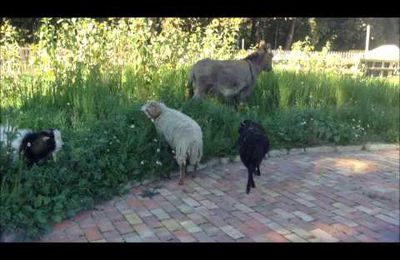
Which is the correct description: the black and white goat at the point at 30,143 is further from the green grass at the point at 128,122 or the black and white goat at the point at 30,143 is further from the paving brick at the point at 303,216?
the paving brick at the point at 303,216

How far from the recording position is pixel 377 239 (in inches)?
152

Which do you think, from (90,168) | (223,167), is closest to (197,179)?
(223,167)

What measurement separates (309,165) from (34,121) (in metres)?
3.93

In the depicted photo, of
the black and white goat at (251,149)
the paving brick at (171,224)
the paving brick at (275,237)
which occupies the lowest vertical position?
the paving brick at (171,224)

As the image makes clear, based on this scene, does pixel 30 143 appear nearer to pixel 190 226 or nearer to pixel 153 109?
pixel 153 109

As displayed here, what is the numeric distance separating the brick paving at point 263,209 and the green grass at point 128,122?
30 cm

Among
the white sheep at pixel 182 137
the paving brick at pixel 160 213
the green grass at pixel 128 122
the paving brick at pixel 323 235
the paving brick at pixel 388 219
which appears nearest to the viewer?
the paving brick at pixel 323 235

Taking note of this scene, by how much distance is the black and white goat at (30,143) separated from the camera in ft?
15.9

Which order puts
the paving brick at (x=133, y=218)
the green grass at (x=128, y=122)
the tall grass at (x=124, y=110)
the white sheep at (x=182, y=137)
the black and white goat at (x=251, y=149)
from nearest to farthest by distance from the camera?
the paving brick at (x=133, y=218)
the green grass at (x=128, y=122)
the tall grass at (x=124, y=110)
the black and white goat at (x=251, y=149)
the white sheep at (x=182, y=137)

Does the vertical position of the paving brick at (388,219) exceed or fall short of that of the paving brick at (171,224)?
it exceeds it

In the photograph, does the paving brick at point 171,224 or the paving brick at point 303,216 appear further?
the paving brick at point 303,216

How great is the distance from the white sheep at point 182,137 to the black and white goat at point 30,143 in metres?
1.37

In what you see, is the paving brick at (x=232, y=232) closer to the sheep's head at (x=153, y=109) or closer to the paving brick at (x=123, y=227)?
the paving brick at (x=123, y=227)

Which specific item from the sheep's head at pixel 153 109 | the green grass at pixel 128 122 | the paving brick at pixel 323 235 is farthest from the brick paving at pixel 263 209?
the sheep's head at pixel 153 109
